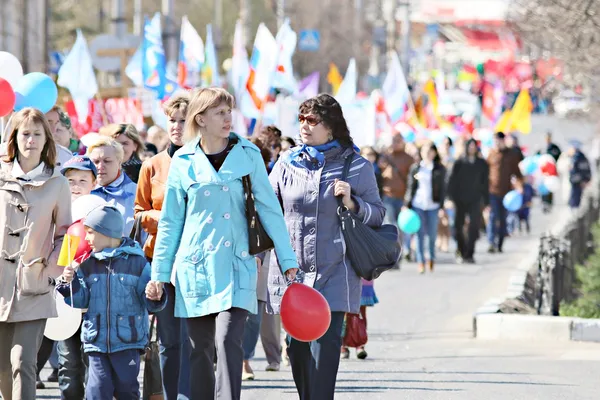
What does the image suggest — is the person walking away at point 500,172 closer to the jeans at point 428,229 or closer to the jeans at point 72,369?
the jeans at point 428,229

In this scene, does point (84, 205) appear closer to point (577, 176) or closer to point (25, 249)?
point (25, 249)

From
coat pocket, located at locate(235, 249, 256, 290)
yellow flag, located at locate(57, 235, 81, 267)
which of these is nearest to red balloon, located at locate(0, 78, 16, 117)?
yellow flag, located at locate(57, 235, 81, 267)

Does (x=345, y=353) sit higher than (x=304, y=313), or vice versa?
(x=304, y=313)

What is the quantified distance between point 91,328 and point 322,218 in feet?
4.41

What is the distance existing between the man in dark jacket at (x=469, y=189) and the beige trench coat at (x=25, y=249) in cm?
1474

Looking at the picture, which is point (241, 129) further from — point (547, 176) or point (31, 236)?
point (31, 236)

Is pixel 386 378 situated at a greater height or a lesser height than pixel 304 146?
lesser

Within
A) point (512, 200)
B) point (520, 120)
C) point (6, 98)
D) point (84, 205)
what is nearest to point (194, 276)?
point (84, 205)

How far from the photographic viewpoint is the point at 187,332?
773 centimetres

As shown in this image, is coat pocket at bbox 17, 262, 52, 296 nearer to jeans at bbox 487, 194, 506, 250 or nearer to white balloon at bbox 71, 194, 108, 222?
white balloon at bbox 71, 194, 108, 222

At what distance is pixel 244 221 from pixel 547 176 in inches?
1073

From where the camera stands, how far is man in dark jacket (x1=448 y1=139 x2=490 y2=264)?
72.5ft

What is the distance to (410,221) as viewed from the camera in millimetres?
20031

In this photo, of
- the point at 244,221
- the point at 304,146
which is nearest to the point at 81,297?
the point at 244,221
